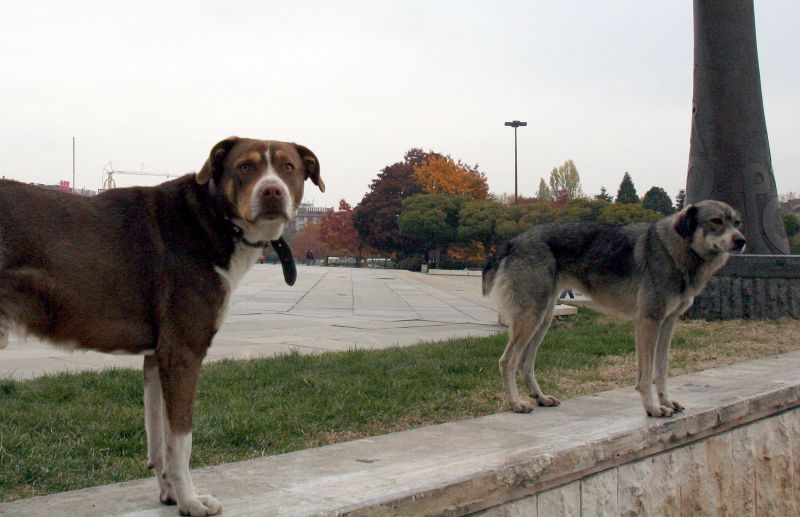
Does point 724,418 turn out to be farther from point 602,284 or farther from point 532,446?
point 532,446

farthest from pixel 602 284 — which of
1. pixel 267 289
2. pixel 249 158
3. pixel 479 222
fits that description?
pixel 479 222

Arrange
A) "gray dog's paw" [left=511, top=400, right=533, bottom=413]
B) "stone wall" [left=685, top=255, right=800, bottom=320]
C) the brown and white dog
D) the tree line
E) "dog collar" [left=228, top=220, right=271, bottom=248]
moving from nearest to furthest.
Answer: the brown and white dog
"dog collar" [left=228, top=220, right=271, bottom=248]
"gray dog's paw" [left=511, top=400, right=533, bottom=413]
"stone wall" [left=685, top=255, right=800, bottom=320]
the tree line

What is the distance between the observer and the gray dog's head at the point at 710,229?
5266 mm

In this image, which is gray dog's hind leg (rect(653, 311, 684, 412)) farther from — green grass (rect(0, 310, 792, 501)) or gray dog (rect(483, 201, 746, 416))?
green grass (rect(0, 310, 792, 501))

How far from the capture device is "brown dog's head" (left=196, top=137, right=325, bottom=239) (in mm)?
2941

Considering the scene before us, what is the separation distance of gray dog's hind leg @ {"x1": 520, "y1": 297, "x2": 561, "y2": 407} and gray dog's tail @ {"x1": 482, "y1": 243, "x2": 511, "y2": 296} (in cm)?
48

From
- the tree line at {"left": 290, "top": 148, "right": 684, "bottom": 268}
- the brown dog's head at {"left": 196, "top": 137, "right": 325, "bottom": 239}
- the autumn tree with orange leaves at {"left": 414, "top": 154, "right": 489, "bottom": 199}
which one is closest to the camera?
the brown dog's head at {"left": 196, "top": 137, "right": 325, "bottom": 239}

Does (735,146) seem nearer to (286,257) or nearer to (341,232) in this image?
(286,257)

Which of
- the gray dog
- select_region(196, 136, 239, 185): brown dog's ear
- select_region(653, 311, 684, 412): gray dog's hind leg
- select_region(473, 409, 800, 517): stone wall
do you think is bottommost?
select_region(473, 409, 800, 517): stone wall

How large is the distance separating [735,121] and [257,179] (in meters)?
10.0

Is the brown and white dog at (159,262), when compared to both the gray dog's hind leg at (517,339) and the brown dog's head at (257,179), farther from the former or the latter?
the gray dog's hind leg at (517,339)

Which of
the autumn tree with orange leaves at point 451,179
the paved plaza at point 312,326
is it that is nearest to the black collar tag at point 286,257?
the paved plaza at point 312,326

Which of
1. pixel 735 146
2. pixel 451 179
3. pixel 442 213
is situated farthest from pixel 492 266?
pixel 451 179

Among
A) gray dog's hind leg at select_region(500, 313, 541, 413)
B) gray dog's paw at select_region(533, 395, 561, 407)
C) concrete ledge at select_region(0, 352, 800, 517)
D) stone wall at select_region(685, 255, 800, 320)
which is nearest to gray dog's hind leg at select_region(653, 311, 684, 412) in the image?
concrete ledge at select_region(0, 352, 800, 517)
